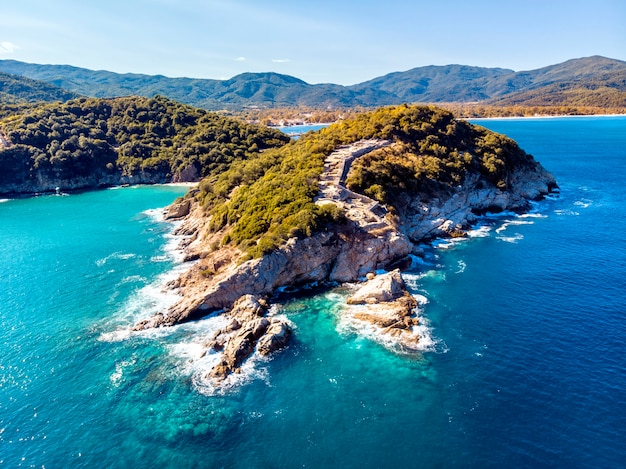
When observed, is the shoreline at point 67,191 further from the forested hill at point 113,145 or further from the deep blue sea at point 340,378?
the deep blue sea at point 340,378

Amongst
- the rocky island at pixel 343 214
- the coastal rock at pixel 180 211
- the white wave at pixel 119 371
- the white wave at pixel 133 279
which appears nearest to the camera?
the white wave at pixel 119 371

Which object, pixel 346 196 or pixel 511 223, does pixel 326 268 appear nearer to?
pixel 346 196

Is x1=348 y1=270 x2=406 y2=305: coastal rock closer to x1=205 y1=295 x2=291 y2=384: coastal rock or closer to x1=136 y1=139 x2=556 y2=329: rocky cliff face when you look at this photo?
x1=136 y1=139 x2=556 y2=329: rocky cliff face

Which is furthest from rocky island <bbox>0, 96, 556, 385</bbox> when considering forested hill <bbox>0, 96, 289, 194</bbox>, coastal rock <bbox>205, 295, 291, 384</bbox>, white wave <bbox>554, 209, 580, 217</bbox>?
white wave <bbox>554, 209, 580, 217</bbox>

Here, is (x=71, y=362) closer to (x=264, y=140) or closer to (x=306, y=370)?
(x=306, y=370)

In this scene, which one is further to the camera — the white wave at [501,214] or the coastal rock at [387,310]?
the white wave at [501,214]

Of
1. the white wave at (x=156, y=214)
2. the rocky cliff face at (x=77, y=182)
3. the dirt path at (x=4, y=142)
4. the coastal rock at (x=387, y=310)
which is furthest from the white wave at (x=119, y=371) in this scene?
the dirt path at (x=4, y=142)
